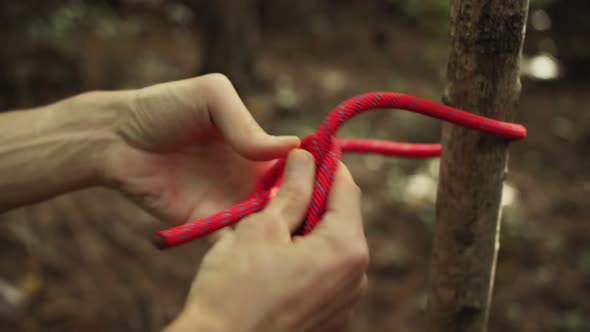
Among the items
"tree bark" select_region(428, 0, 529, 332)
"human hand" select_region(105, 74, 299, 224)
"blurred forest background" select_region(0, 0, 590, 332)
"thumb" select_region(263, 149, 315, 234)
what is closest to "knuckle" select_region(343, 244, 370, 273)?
"thumb" select_region(263, 149, 315, 234)

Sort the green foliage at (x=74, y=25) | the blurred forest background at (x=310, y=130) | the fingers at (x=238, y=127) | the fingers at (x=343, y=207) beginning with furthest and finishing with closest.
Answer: the green foliage at (x=74, y=25), the blurred forest background at (x=310, y=130), the fingers at (x=238, y=127), the fingers at (x=343, y=207)

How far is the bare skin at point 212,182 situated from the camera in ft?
2.33

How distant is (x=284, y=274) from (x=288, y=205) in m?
0.14

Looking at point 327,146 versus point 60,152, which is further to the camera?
point 60,152

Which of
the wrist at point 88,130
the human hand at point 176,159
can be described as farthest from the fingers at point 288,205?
the wrist at point 88,130

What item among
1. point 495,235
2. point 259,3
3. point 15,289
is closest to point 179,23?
point 259,3

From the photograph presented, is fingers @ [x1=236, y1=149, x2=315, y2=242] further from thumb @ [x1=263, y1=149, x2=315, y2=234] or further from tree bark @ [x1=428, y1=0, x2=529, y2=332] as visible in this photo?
tree bark @ [x1=428, y1=0, x2=529, y2=332]

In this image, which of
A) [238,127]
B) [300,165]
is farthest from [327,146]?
[238,127]

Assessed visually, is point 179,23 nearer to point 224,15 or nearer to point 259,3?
point 259,3

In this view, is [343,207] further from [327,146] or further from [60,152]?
[60,152]

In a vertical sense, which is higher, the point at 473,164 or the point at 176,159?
the point at 473,164

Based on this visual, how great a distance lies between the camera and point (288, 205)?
0.82 m

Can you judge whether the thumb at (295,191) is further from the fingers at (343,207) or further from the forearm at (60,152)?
the forearm at (60,152)

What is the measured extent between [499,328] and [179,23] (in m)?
4.13
